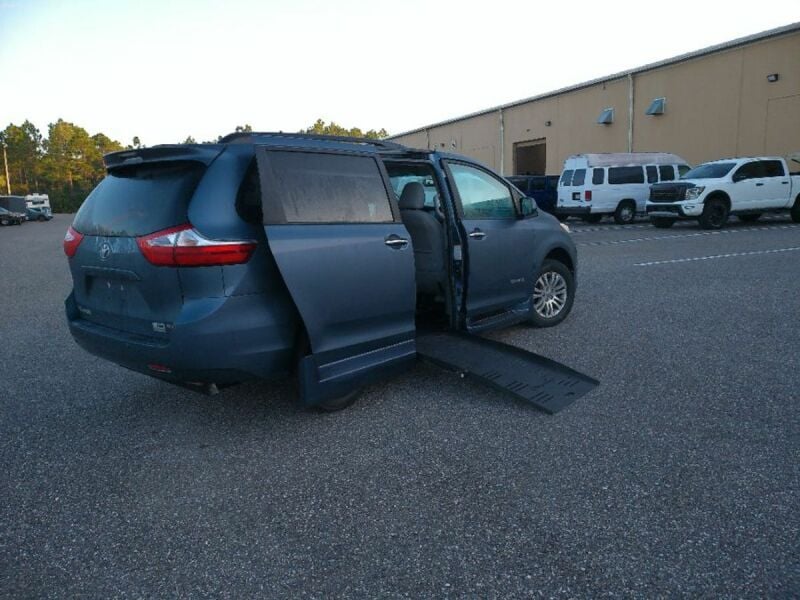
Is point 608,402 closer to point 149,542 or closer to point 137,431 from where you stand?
point 149,542

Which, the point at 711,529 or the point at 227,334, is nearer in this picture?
the point at 711,529

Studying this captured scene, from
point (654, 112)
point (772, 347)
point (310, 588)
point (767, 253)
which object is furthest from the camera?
point (654, 112)

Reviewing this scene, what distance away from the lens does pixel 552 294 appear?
598 centimetres

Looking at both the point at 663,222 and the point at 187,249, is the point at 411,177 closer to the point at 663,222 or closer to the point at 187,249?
the point at 187,249

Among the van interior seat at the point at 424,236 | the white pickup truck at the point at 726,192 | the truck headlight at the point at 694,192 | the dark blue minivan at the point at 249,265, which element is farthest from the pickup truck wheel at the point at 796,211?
the dark blue minivan at the point at 249,265

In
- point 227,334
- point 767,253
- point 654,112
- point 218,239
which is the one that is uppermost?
point 654,112

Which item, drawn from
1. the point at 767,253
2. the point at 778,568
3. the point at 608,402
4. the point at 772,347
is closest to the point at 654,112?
the point at 767,253

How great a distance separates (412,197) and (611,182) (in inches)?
670

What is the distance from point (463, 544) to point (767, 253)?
38.0ft

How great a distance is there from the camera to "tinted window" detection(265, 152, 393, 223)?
336 cm

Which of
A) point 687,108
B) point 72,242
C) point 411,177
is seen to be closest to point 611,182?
point 687,108

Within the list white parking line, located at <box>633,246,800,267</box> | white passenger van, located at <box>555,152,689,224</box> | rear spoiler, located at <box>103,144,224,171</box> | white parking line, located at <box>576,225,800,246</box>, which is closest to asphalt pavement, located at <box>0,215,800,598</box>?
rear spoiler, located at <box>103,144,224,171</box>

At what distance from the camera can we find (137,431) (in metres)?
3.72

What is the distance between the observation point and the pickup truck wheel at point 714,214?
1631 centimetres
